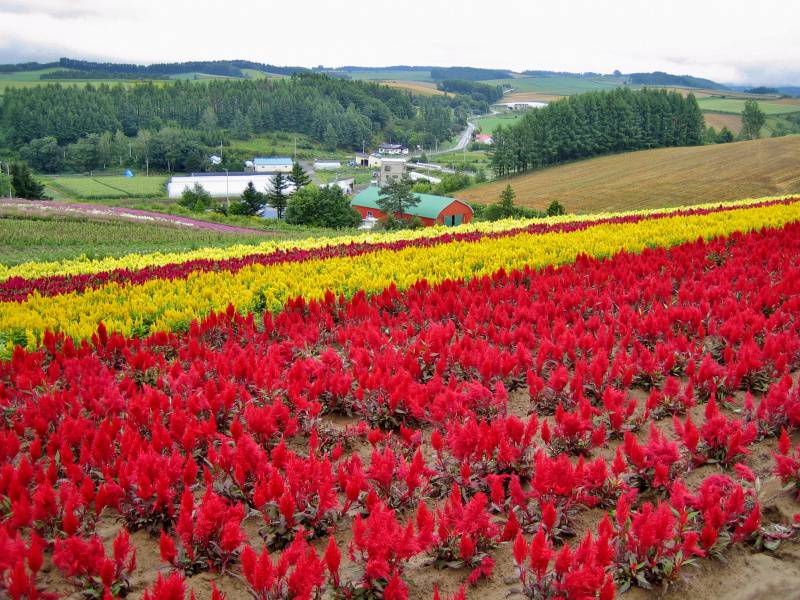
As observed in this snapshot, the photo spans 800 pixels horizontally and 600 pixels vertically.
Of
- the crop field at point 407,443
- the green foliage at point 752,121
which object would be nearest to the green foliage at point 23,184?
the crop field at point 407,443

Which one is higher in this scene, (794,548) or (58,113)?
(58,113)

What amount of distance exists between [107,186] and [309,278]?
263 feet

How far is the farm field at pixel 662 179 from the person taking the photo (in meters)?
52.9

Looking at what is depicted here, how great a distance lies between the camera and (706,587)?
127 inches

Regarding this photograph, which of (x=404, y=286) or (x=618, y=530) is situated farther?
(x=404, y=286)

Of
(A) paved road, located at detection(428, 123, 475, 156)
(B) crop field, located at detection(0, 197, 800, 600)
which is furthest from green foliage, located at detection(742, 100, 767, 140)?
(B) crop field, located at detection(0, 197, 800, 600)

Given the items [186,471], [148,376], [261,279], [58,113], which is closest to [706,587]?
[186,471]

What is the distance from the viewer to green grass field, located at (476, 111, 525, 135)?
157 meters

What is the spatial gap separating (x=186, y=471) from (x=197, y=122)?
132361 mm

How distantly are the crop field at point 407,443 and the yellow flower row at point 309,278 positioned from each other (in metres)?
0.07

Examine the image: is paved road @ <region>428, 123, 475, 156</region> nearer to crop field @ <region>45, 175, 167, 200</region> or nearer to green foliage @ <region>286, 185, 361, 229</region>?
crop field @ <region>45, 175, 167, 200</region>

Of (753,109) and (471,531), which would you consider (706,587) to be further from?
(753,109)

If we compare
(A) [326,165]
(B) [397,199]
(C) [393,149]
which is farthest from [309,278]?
(C) [393,149]

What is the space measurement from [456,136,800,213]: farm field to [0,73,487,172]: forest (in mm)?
58781
